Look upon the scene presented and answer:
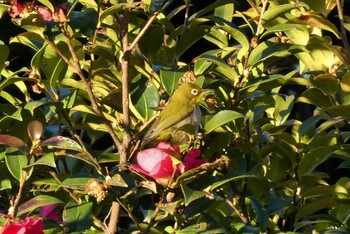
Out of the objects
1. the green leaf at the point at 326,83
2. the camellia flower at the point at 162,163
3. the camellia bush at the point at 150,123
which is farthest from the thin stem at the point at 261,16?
the camellia flower at the point at 162,163

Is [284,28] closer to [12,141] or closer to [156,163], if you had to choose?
[156,163]

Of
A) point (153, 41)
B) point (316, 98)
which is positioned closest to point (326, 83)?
point (316, 98)

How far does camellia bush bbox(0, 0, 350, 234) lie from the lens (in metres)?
1.15

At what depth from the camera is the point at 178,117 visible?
1101 millimetres

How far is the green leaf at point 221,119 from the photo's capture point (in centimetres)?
115

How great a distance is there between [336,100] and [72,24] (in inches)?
20.5

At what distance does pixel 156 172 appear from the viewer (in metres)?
1.10

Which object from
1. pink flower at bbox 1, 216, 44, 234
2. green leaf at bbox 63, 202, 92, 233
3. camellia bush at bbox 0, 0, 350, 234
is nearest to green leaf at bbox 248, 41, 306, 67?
camellia bush at bbox 0, 0, 350, 234

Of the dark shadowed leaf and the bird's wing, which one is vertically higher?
the bird's wing

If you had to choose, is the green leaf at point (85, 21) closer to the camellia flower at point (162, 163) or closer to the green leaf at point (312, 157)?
the camellia flower at point (162, 163)

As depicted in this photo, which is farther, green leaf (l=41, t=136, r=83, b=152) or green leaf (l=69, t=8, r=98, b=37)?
green leaf (l=69, t=8, r=98, b=37)

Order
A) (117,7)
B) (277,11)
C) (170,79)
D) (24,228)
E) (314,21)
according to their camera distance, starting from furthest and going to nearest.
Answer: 1. (314,21)
2. (277,11)
3. (170,79)
4. (117,7)
5. (24,228)

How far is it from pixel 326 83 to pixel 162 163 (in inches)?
18.2

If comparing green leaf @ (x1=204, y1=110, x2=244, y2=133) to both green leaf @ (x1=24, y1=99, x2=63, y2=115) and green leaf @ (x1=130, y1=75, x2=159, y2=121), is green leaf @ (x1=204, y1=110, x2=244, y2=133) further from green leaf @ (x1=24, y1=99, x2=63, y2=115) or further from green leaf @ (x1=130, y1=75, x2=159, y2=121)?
green leaf @ (x1=24, y1=99, x2=63, y2=115)
